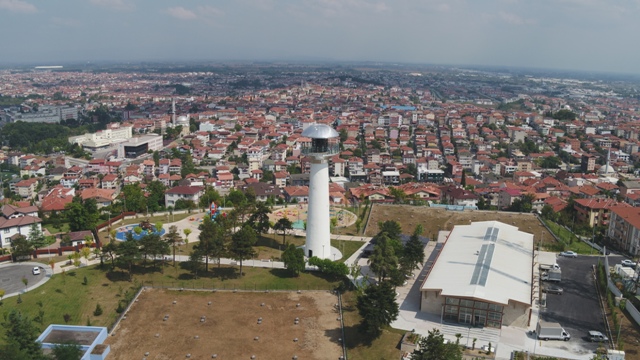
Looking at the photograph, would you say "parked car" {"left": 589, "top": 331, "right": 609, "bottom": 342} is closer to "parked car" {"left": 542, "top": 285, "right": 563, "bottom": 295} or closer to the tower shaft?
"parked car" {"left": 542, "top": 285, "right": 563, "bottom": 295}

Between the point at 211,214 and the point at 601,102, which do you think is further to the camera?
the point at 601,102

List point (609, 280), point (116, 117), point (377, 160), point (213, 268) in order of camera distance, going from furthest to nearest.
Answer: point (116, 117) → point (377, 160) → point (213, 268) → point (609, 280)

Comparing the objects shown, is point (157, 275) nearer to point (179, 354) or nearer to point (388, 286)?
point (179, 354)

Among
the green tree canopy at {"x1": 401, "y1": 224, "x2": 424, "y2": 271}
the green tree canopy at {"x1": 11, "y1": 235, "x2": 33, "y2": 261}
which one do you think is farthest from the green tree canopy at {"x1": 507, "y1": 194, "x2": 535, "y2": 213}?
the green tree canopy at {"x1": 11, "y1": 235, "x2": 33, "y2": 261}

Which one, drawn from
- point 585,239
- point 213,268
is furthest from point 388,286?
point 585,239

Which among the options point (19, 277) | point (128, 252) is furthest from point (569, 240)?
point (19, 277)

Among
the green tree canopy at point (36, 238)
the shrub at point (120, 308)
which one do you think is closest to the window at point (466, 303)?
the shrub at point (120, 308)

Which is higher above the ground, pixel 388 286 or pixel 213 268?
pixel 388 286
